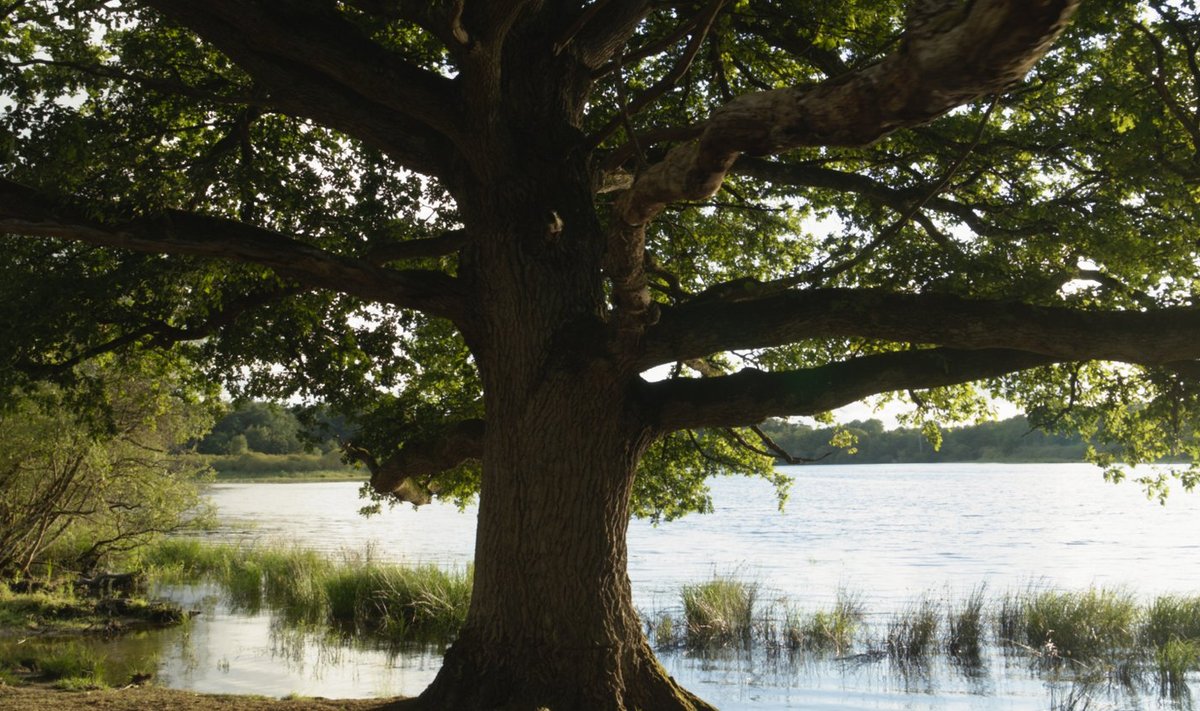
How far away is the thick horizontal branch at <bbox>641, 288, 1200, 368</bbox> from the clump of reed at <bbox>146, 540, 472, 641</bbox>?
953 centimetres

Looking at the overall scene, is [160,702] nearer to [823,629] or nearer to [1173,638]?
[823,629]

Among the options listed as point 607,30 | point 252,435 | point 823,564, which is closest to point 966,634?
point 823,564

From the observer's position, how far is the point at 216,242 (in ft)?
21.7

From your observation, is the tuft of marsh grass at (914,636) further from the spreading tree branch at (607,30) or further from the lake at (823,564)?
the spreading tree branch at (607,30)

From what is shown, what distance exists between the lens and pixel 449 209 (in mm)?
9781

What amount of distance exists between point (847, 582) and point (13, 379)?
17310mm

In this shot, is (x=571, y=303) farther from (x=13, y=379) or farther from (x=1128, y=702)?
(x=1128, y=702)

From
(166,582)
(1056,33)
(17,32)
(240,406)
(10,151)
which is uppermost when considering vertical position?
(17,32)

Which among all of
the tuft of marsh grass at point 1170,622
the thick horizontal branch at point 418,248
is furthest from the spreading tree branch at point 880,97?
the tuft of marsh grass at point 1170,622

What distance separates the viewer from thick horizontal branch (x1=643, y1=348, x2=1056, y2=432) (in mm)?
6793

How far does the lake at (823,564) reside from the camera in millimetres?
12273

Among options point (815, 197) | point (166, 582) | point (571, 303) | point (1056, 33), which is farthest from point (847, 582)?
point (1056, 33)

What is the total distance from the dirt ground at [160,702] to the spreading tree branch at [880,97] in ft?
13.6

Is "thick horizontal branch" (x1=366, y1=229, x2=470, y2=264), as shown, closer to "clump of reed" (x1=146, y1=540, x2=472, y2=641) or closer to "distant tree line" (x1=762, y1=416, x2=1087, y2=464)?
"clump of reed" (x1=146, y1=540, x2=472, y2=641)
